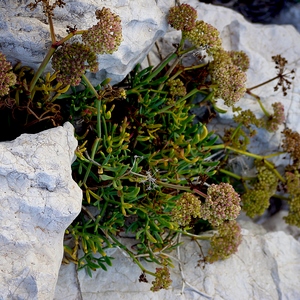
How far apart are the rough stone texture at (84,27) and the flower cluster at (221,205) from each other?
1.04 meters

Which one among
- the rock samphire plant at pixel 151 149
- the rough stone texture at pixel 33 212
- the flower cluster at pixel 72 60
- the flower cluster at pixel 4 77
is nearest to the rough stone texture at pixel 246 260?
the rock samphire plant at pixel 151 149

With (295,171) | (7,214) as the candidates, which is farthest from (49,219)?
(295,171)

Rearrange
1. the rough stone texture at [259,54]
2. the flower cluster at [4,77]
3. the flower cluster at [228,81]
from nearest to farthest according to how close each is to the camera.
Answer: the flower cluster at [4,77] < the flower cluster at [228,81] < the rough stone texture at [259,54]

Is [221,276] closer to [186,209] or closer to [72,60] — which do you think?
[186,209]

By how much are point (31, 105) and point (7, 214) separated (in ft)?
2.62

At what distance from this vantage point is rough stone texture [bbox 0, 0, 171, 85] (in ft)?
9.25

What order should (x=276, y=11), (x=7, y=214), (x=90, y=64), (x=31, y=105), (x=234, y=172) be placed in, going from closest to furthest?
(x=7, y=214) < (x=90, y=64) < (x=31, y=105) < (x=234, y=172) < (x=276, y=11)

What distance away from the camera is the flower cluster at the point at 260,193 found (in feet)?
12.2

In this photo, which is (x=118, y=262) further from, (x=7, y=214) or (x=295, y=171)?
(x=295, y=171)

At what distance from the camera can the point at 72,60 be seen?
8.49 ft

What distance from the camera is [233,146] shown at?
3.73 meters

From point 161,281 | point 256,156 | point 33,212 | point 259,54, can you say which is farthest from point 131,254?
point 259,54

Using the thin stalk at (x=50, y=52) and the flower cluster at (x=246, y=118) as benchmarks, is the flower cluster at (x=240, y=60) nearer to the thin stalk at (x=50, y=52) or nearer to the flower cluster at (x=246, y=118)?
the flower cluster at (x=246, y=118)

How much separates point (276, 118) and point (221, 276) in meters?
1.33
